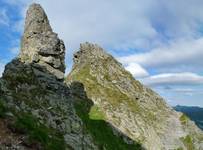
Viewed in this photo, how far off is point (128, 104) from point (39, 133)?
42.7 meters

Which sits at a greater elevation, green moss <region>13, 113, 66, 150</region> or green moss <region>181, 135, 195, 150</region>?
green moss <region>181, 135, 195, 150</region>

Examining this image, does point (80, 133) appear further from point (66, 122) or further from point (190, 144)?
point (190, 144)

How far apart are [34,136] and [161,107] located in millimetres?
53695

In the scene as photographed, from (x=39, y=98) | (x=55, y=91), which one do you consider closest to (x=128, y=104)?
(x=55, y=91)

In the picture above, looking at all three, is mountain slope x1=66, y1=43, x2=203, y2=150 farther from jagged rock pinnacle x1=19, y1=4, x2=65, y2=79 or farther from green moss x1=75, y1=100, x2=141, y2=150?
jagged rock pinnacle x1=19, y1=4, x2=65, y2=79

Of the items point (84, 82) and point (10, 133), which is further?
point (84, 82)

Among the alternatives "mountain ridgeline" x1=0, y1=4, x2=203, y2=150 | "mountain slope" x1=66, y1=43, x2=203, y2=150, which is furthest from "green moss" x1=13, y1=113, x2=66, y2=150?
"mountain slope" x1=66, y1=43, x2=203, y2=150

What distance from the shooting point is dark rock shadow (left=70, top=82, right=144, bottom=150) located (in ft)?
190

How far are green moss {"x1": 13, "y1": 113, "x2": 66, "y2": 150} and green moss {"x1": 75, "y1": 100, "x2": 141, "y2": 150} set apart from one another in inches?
646

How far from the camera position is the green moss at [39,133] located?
32.4 metres

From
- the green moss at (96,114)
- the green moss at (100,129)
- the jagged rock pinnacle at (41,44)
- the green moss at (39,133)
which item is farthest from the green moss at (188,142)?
the green moss at (39,133)

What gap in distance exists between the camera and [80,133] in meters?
45.6

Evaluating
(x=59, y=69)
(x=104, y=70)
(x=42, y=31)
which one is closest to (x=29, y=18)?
(x=42, y=31)

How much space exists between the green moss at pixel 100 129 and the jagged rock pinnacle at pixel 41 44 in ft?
29.3
